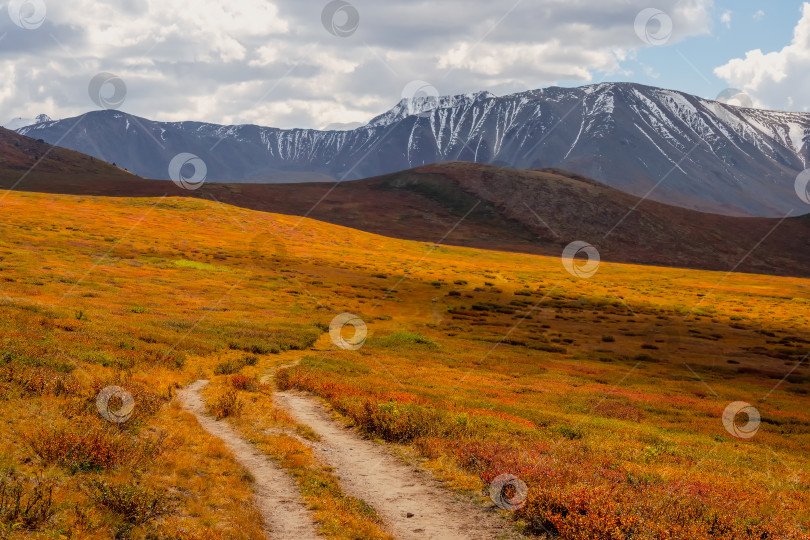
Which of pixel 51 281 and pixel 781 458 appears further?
pixel 51 281

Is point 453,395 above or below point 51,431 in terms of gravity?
above

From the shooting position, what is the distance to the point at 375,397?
78.4ft

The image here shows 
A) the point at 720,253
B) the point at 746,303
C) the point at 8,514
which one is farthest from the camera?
the point at 720,253

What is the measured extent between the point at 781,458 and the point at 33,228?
9740 centimetres

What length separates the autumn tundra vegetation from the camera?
12.0 metres

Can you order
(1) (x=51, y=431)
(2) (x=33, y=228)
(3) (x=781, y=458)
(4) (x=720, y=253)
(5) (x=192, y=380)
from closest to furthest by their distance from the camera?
1. (1) (x=51, y=431)
2. (3) (x=781, y=458)
3. (5) (x=192, y=380)
4. (2) (x=33, y=228)
5. (4) (x=720, y=253)

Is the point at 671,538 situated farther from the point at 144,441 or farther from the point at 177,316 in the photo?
the point at 177,316

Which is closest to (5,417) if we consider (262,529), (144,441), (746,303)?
(144,441)

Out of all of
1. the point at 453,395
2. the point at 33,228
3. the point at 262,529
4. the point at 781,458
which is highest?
the point at 781,458

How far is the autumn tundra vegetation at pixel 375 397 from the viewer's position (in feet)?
39.5

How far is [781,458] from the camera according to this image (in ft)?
68.3

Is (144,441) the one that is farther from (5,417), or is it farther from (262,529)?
(262,529)

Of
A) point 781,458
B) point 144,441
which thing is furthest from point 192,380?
point 781,458

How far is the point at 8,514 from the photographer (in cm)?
941
